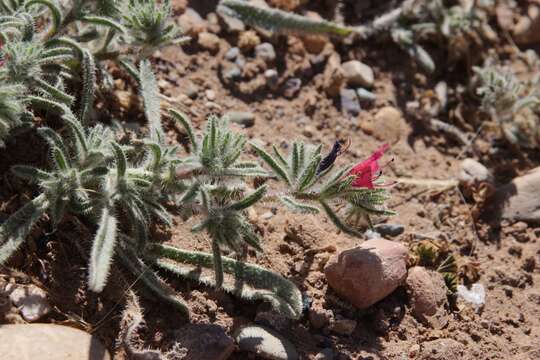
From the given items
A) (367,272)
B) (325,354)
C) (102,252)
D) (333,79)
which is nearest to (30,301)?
(102,252)

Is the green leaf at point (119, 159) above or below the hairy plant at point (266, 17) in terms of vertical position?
below

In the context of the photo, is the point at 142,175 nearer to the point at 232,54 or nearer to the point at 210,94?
the point at 210,94

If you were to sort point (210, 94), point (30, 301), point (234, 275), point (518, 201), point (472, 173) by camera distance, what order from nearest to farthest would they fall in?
point (30, 301) < point (234, 275) < point (518, 201) < point (210, 94) < point (472, 173)

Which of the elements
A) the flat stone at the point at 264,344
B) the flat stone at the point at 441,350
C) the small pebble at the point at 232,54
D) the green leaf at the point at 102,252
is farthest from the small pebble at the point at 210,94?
the flat stone at the point at 441,350

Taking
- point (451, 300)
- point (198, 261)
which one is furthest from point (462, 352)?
point (198, 261)

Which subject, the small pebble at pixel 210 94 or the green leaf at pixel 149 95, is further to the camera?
the small pebble at pixel 210 94

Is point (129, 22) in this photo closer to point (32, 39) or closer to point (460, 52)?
point (32, 39)

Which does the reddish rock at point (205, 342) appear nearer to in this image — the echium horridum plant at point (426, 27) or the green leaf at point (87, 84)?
the green leaf at point (87, 84)
